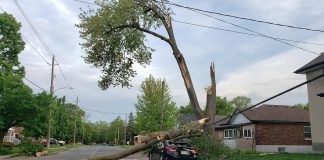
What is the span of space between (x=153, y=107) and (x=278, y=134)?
20500 millimetres

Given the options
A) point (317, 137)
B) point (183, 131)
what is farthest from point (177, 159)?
point (317, 137)

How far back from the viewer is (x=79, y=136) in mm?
112625

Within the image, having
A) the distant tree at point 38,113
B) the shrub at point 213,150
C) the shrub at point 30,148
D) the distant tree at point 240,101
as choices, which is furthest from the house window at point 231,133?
the distant tree at point 240,101

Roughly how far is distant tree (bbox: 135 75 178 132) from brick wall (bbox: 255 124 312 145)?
16540mm

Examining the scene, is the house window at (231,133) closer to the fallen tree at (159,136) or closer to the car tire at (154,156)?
the car tire at (154,156)

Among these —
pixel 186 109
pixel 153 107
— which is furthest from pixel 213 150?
pixel 186 109

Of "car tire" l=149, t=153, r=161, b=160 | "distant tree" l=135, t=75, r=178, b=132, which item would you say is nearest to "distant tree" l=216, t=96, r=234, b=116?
"distant tree" l=135, t=75, r=178, b=132

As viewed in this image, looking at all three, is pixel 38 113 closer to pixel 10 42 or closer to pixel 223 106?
pixel 10 42

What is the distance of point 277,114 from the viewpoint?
4066cm

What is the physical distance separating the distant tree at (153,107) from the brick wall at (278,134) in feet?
54.3

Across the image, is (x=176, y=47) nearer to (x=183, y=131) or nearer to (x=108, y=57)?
(x=108, y=57)

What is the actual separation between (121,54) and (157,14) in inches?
139

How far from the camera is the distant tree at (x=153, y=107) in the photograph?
5391 cm

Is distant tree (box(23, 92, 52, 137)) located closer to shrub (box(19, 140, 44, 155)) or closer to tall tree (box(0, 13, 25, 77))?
shrub (box(19, 140, 44, 155))
